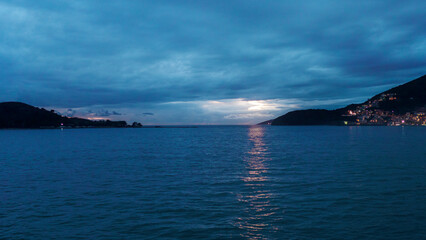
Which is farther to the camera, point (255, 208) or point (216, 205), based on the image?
point (216, 205)

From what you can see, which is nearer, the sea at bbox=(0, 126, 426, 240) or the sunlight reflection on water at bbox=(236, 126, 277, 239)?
the sea at bbox=(0, 126, 426, 240)

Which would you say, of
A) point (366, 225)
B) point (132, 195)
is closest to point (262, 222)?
point (366, 225)

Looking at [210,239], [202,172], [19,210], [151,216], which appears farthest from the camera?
[202,172]

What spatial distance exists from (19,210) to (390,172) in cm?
3763

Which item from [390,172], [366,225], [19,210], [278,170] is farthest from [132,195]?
[390,172]

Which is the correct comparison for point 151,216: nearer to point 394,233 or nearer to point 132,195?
point 132,195

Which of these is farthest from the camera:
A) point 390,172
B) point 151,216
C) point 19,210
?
point 390,172

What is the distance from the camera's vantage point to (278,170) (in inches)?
1486

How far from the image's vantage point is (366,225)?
16500 millimetres

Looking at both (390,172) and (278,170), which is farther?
(278,170)

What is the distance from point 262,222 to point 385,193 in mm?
13269

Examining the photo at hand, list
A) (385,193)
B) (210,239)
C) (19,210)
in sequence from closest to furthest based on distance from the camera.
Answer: (210,239), (19,210), (385,193)

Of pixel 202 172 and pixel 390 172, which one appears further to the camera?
pixel 202 172

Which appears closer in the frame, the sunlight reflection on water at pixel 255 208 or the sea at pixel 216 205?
the sea at pixel 216 205
